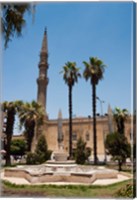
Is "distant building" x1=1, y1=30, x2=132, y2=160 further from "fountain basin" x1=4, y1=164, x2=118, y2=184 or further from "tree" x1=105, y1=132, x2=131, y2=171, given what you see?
"fountain basin" x1=4, y1=164, x2=118, y2=184

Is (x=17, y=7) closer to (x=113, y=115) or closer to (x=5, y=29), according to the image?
(x=5, y=29)

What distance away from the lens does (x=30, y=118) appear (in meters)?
16.6

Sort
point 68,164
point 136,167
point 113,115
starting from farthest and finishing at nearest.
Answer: point 113,115 → point 68,164 → point 136,167

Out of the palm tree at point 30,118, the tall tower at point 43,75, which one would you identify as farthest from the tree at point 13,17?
the tall tower at point 43,75

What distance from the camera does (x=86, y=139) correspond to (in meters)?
21.9

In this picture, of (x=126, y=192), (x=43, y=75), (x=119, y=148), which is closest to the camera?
(x=126, y=192)

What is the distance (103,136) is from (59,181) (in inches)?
491

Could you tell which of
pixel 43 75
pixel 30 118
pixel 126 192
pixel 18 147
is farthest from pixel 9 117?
pixel 126 192

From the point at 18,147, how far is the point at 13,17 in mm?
15031

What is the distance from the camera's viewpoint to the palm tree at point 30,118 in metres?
16.2

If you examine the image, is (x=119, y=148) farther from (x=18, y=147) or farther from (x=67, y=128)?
(x=67, y=128)

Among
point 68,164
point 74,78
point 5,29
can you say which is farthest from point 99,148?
point 5,29

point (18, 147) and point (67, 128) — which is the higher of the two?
point (67, 128)

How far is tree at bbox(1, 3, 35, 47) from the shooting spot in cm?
538
